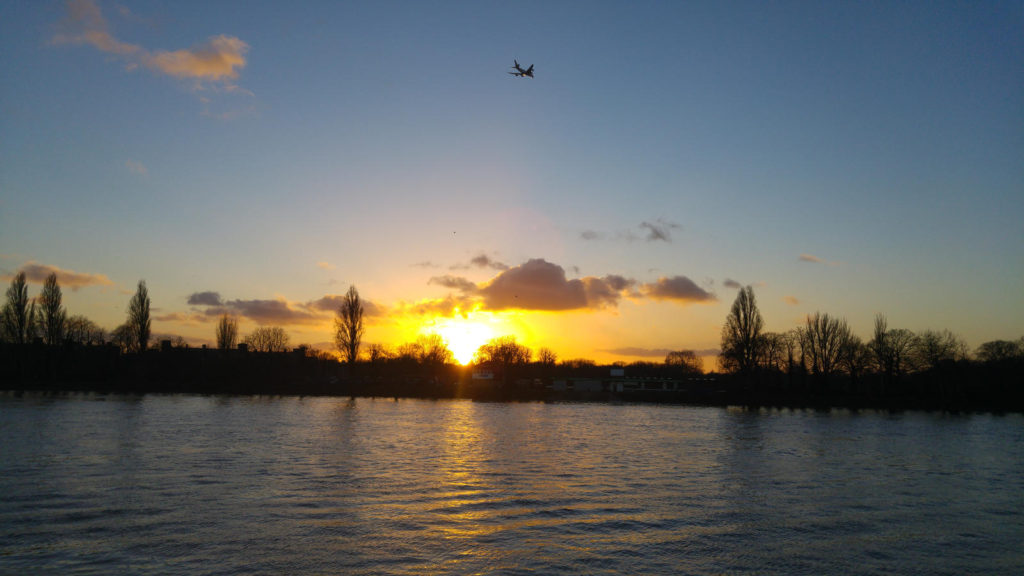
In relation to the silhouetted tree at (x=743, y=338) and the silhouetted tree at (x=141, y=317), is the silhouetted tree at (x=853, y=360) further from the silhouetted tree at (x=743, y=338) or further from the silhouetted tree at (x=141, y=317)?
the silhouetted tree at (x=141, y=317)

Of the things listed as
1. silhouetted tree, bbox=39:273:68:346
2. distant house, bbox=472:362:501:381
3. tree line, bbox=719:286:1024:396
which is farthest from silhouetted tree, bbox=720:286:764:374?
silhouetted tree, bbox=39:273:68:346

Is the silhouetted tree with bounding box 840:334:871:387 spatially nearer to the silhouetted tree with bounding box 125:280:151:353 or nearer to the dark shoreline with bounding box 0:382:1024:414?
the dark shoreline with bounding box 0:382:1024:414

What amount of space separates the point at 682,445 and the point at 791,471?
368 inches

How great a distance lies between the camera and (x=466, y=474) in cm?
2305

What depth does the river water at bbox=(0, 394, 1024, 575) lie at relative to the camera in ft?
42.2

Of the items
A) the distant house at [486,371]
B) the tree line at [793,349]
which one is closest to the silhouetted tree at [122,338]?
the tree line at [793,349]

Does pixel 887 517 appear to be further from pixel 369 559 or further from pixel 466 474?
pixel 369 559

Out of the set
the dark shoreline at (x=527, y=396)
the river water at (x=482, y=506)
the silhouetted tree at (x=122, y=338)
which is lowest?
the dark shoreline at (x=527, y=396)

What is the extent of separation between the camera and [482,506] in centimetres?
1766

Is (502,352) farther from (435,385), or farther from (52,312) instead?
(52,312)

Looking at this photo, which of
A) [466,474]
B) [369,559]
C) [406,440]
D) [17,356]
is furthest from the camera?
[17,356]

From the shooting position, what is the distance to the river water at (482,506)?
12.9 meters

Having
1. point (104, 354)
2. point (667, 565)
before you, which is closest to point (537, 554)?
point (667, 565)

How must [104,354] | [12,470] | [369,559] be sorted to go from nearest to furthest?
[369,559] < [12,470] < [104,354]
